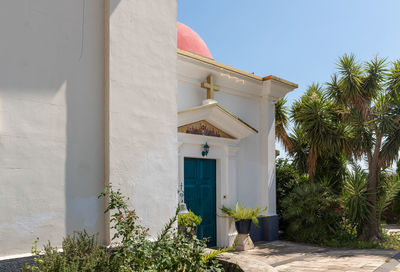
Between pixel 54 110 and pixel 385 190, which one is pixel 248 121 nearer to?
pixel 385 190

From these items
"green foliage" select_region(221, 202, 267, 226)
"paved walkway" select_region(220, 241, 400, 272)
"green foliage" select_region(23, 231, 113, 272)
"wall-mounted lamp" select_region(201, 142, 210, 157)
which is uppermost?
"wall-mounted lamp" select_region(201, 142, 210, 157)

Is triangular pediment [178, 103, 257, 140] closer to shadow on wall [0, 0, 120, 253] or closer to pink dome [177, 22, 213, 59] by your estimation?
pink dome [177, 22, 213, 59]

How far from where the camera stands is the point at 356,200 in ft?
33.6

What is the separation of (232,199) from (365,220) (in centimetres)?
336

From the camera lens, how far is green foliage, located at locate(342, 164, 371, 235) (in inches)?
402

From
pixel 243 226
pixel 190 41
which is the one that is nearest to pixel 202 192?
pixel 243 226

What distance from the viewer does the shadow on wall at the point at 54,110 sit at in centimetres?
357

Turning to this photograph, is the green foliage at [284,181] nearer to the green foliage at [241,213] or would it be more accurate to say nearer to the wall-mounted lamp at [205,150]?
the green foliage at [241,213]

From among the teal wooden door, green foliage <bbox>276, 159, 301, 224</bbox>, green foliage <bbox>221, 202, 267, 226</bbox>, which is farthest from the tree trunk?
the teal wooden door

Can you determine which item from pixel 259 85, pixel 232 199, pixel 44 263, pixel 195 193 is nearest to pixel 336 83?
pixel 259 85

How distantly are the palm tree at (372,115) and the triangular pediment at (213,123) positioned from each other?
269 cm

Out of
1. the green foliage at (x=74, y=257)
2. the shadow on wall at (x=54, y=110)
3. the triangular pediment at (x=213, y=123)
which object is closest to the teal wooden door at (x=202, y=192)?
the triangular pediment at (x=213, y=123)

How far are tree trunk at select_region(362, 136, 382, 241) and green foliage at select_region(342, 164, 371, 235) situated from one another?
0.10m

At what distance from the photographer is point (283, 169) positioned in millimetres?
12430
